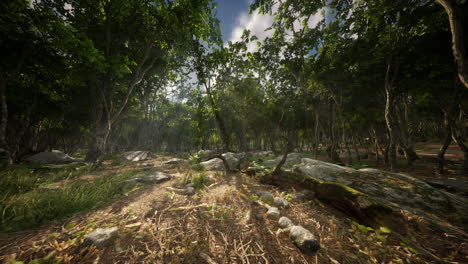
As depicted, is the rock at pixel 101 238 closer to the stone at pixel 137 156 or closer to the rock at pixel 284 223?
the rock at pixel 284 223

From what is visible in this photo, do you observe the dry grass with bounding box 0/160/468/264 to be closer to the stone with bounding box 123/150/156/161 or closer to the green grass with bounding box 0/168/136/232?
the green grass with bounding box 0/168/136/232

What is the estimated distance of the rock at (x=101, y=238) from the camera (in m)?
1.85

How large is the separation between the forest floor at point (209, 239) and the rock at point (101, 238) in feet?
0.25

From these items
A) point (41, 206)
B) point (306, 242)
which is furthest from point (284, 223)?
point (41, 206)

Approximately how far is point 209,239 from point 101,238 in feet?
4.99

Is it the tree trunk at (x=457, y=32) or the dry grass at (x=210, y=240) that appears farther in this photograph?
the tree trunk at (x=457, y=32)

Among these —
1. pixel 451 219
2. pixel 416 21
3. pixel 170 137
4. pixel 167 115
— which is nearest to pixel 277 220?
pixel 451 219

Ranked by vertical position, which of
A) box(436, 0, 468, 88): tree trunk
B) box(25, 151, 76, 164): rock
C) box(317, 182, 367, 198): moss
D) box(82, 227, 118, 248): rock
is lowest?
box(25, 151, 76, 164): rock

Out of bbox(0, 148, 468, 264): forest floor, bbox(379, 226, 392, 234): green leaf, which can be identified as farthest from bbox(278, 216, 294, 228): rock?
bbox(379, 226, 392, 234): green leaf

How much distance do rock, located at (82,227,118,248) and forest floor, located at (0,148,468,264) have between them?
76mm

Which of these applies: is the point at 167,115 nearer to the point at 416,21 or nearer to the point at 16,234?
the point at 16,234

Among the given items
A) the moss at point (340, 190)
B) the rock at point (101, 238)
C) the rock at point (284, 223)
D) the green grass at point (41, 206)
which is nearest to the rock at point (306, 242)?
the rock at point (284, 223)

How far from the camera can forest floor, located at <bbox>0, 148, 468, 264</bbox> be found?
1739 millimetres

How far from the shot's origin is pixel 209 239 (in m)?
2.06
